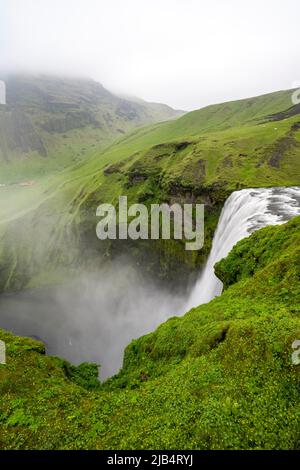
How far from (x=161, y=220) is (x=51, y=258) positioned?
57.4 meters

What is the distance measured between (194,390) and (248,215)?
39.8m

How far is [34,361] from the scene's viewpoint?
21.0m

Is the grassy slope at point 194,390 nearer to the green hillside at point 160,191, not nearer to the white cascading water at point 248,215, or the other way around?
the white cascading water at point 248,215

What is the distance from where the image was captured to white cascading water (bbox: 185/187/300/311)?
1757 inches

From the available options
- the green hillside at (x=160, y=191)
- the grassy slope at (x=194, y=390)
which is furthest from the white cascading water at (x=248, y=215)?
the grassy slope at (x=194, y=390)

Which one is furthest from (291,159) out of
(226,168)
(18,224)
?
(18,224)

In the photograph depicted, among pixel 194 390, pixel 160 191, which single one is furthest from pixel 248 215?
pixel 160 191

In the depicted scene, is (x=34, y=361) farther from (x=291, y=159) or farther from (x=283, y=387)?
(x=291, y=159)

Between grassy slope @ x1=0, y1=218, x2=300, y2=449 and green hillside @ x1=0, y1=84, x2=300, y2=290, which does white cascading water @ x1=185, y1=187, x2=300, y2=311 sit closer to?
green hillside @ x1=0, y1=84, x2=300, y2=290

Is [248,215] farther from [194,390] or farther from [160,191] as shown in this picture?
[160,191]

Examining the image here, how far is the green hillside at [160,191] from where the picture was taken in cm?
8269

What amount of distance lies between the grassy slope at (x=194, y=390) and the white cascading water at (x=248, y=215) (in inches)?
841

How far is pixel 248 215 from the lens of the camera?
50969 mm
